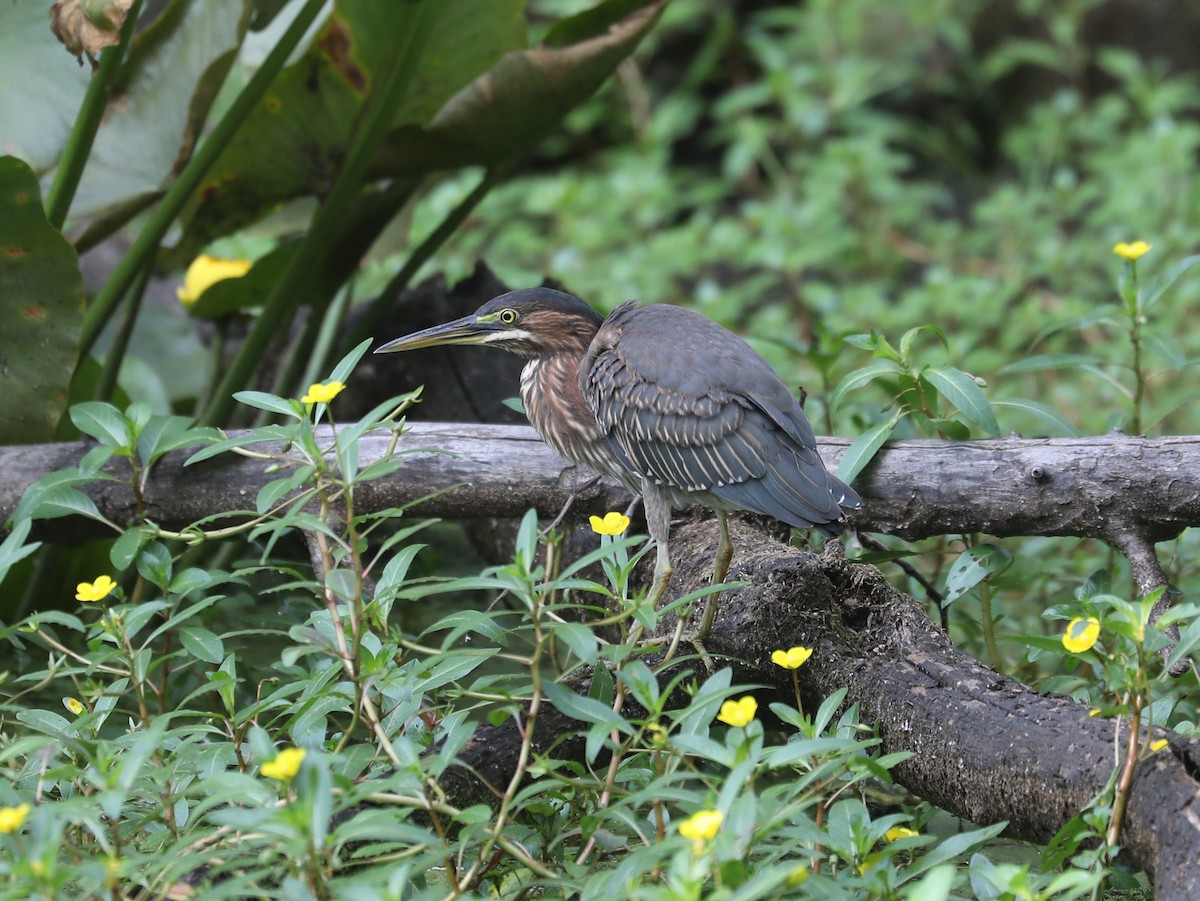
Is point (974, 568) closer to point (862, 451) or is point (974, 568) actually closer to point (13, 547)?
point (862, 451)

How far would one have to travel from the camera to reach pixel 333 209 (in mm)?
3246

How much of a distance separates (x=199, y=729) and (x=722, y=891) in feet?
3.17

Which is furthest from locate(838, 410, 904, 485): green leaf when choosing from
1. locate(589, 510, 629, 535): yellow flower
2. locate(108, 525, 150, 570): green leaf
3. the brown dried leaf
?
the brown dried leaf

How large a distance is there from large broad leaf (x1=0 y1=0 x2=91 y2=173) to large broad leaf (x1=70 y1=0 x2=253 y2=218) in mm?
313

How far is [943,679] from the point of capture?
2.23 m

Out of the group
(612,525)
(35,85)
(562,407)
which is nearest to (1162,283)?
(562,407)

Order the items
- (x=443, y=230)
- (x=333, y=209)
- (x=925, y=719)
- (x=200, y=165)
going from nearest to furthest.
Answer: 1. (x=925, y=719)
2. (x=200, y=165)
3. (x=333, y=209)
4. (x=443, y=230)

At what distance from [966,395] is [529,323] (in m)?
1.01

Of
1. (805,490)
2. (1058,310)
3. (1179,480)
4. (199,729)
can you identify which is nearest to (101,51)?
(199,729)

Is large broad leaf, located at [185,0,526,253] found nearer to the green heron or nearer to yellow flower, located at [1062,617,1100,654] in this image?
the green heron

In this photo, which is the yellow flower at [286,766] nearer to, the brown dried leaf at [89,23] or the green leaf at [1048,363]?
the brown dried leaf at [89,23]

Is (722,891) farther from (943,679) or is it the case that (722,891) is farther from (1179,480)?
(1179,480)

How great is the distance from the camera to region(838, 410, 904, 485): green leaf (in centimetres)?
253

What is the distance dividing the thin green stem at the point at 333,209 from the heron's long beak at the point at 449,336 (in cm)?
49
